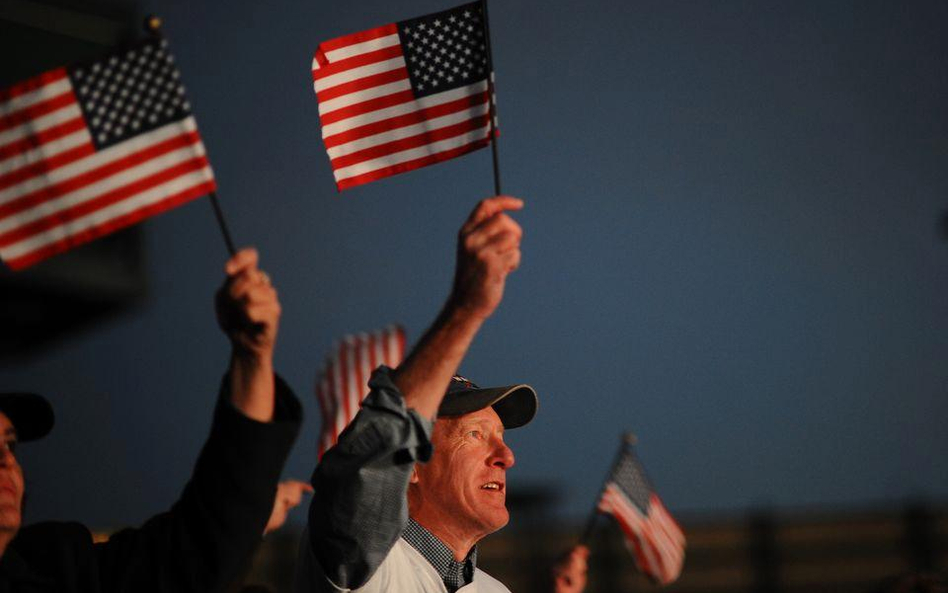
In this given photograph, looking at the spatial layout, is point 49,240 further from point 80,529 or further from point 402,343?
point 402,343

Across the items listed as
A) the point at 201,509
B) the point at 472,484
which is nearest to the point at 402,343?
the point at 472,484

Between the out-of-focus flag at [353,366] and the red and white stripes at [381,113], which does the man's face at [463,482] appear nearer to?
the red and white stripes at [381,113]

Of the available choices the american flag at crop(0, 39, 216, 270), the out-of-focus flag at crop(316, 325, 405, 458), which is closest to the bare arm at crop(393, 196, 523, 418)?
the american flag at crop(0, 39, 216, 270)

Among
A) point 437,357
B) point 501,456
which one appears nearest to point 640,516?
point 501,456

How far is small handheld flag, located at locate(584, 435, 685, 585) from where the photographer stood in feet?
19.0

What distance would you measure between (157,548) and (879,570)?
23.1 m

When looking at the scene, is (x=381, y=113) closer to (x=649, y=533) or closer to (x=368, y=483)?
(x=368, y=483)

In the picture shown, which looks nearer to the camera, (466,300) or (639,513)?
(466,300)

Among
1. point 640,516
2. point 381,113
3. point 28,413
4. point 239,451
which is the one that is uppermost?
point 381,113

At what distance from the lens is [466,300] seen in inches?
90.6

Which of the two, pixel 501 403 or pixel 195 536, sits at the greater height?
pixel 501 403

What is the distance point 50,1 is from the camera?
31.0ft

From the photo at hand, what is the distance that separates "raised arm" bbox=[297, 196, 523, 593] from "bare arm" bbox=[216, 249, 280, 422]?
291 millimetres

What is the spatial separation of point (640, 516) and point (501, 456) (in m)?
2.86
